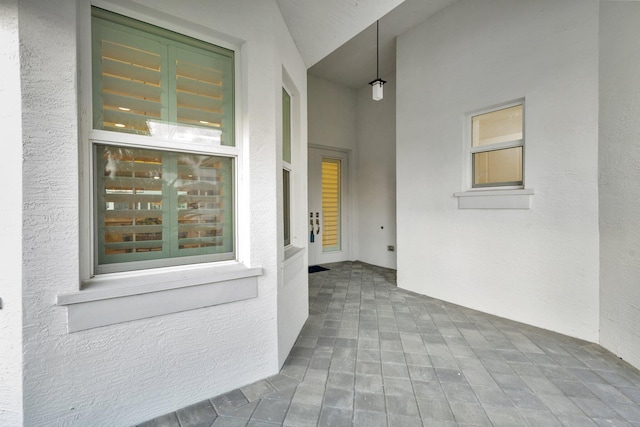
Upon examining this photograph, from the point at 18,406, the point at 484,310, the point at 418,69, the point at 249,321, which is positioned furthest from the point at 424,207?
A: the point at 18,406

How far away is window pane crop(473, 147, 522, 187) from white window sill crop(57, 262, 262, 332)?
9.35 ft

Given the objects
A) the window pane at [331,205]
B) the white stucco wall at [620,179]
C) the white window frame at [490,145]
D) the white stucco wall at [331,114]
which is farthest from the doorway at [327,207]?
the white stucco wall at [620,179]

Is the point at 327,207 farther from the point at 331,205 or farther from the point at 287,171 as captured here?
the point at 287,171

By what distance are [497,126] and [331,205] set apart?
336 centimetres

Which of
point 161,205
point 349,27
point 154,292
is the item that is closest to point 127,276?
point 154,292

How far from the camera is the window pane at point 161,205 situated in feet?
5.17

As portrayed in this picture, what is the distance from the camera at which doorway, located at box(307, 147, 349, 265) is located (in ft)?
18.2

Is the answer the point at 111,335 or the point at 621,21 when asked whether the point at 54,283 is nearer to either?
the point at 111,335

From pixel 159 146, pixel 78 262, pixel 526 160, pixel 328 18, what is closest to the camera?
pixel 78 262

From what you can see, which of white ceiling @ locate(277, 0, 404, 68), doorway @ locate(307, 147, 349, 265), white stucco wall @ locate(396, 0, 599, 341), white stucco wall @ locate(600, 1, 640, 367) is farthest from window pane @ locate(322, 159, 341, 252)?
white stucco wall @ locate(600, 1, 640, 367)

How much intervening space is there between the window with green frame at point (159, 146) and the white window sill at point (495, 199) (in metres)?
2.72

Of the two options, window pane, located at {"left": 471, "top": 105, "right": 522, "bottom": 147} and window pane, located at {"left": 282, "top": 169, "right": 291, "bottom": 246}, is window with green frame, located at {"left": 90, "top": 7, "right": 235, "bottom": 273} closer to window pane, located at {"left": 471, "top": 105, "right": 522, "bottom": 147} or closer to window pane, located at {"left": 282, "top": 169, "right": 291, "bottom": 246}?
window pane, located at {"left": 282, "top": 169, "right": 291, "bottom": 246}

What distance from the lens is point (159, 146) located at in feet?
5.42

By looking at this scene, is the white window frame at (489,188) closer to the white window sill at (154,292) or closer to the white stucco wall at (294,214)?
the white stucco wall at (294,214)
